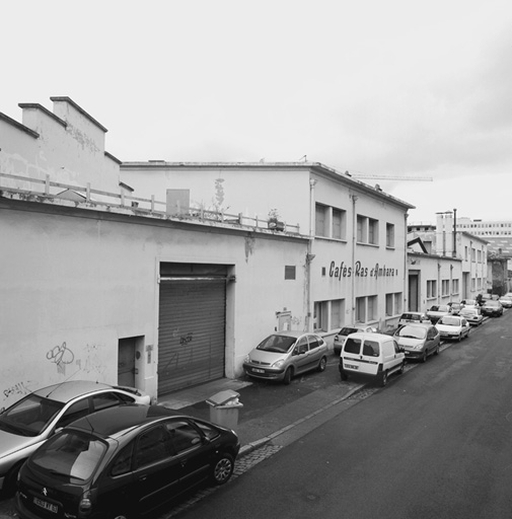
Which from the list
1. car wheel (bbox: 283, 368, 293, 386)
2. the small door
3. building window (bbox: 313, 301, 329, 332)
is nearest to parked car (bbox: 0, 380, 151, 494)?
the small door

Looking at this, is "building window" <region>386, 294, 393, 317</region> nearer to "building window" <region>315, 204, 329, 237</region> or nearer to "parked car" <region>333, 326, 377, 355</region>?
"parked car" <region>333, 326, 377, 355</region>

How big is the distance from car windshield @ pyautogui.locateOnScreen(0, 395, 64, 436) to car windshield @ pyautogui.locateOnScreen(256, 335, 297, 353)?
347 inches

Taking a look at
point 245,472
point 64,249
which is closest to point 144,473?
point 245,472

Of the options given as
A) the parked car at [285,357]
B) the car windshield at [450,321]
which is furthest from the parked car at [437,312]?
the parked car at [285,357]

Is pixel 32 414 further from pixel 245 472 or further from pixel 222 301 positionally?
pixel 222 301

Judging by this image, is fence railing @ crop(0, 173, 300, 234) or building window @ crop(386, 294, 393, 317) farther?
building window @ crop(386, 294, 393, 317)

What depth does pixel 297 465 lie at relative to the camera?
8.55 m

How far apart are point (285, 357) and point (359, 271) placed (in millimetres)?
11650

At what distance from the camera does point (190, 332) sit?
14500 millimetres

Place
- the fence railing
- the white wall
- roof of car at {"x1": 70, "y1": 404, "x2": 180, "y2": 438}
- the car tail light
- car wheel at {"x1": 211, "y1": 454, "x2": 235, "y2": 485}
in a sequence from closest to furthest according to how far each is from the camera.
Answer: the car tail light → roof of car at {"x1": 70, "y1": 404, "x2": 180, "y2": 438} → car wheel at {"x1": 211, "y1": 454, "x2": 235, "y2": 485} → the white wall → the fence railing

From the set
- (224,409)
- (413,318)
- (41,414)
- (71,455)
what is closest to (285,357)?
(224,409)

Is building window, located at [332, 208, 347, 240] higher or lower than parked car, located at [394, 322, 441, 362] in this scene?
higher

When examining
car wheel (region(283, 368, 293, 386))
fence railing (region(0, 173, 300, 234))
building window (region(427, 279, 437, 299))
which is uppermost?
fence railing (region(0, 173, 300, 234))

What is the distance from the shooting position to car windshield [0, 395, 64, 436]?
7477mm
